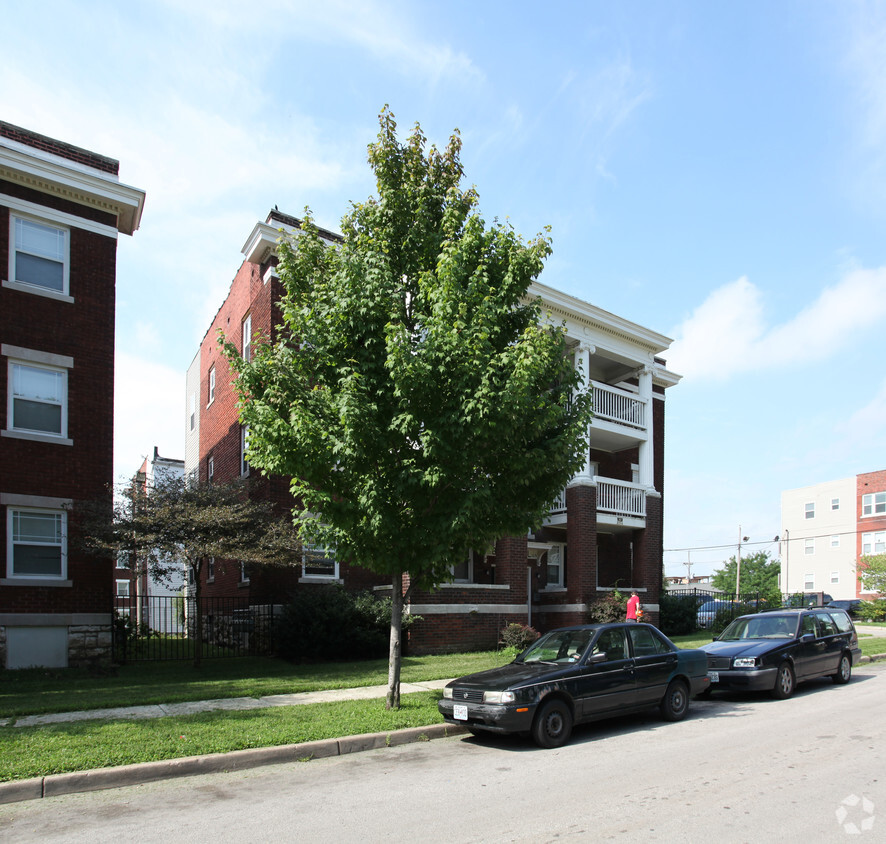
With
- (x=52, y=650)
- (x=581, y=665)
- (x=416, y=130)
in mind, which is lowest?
(x=52, y=650)

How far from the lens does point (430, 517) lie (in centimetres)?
1077

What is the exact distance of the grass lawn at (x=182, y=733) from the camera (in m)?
7.74

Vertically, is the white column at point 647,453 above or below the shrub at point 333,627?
above

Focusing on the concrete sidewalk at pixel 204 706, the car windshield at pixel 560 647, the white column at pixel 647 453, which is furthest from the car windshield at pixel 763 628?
the white column at pixel 647 453

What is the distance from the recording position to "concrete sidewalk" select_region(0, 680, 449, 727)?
10.0 metres

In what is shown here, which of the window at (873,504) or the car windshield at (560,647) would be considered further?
the window at (873,504)

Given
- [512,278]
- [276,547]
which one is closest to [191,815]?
[512,278]

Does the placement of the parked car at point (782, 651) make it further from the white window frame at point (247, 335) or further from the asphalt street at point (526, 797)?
the white window frame at point (247, 335)

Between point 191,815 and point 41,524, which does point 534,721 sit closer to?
point 191,815

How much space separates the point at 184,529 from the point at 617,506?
13.4 m

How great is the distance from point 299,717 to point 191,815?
11.5ft

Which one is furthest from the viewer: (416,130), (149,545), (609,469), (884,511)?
(884,511)

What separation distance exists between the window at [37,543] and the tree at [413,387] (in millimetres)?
6880

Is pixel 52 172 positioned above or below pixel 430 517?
above
